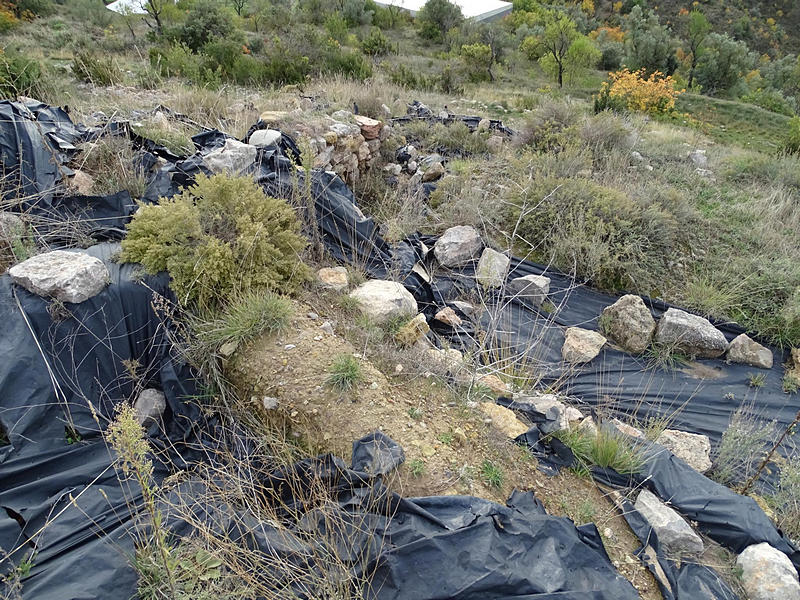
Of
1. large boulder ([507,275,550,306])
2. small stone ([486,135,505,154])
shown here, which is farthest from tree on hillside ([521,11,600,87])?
large boulder ([507,275,550,306])

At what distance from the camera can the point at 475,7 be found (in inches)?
1159

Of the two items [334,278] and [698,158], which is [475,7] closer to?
[698,158]

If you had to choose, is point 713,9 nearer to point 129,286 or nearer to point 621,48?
point 621,48

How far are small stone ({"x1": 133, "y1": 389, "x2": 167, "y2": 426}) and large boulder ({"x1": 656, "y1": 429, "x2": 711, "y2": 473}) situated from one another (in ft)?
10.2

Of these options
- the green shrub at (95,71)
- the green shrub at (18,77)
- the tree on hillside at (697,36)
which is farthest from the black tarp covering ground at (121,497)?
the tree on hillside at (697,36)

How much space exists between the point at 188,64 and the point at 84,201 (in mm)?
5718

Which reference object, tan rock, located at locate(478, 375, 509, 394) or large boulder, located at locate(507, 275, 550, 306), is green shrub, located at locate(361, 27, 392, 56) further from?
tan rock, located at locate(478, 375, 509, 394)

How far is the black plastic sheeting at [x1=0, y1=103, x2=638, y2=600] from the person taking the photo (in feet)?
6.13

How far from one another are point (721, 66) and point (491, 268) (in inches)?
1121

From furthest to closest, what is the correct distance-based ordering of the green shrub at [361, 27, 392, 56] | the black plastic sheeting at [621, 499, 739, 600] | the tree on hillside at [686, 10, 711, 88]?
the tree on hillside at [686, 10, 711, 88], the green shrub at [361, 27, 392, 56], the black plastic sheeting at [621, 499, 739, 600]

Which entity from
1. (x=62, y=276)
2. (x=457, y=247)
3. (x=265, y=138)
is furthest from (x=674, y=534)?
(x=265, y=138)

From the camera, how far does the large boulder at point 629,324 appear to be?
406 cm

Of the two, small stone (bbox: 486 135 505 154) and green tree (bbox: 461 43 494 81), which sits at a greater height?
green tree (bbox: 461 43 494 81)

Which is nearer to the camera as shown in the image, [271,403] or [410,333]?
[271,403]
